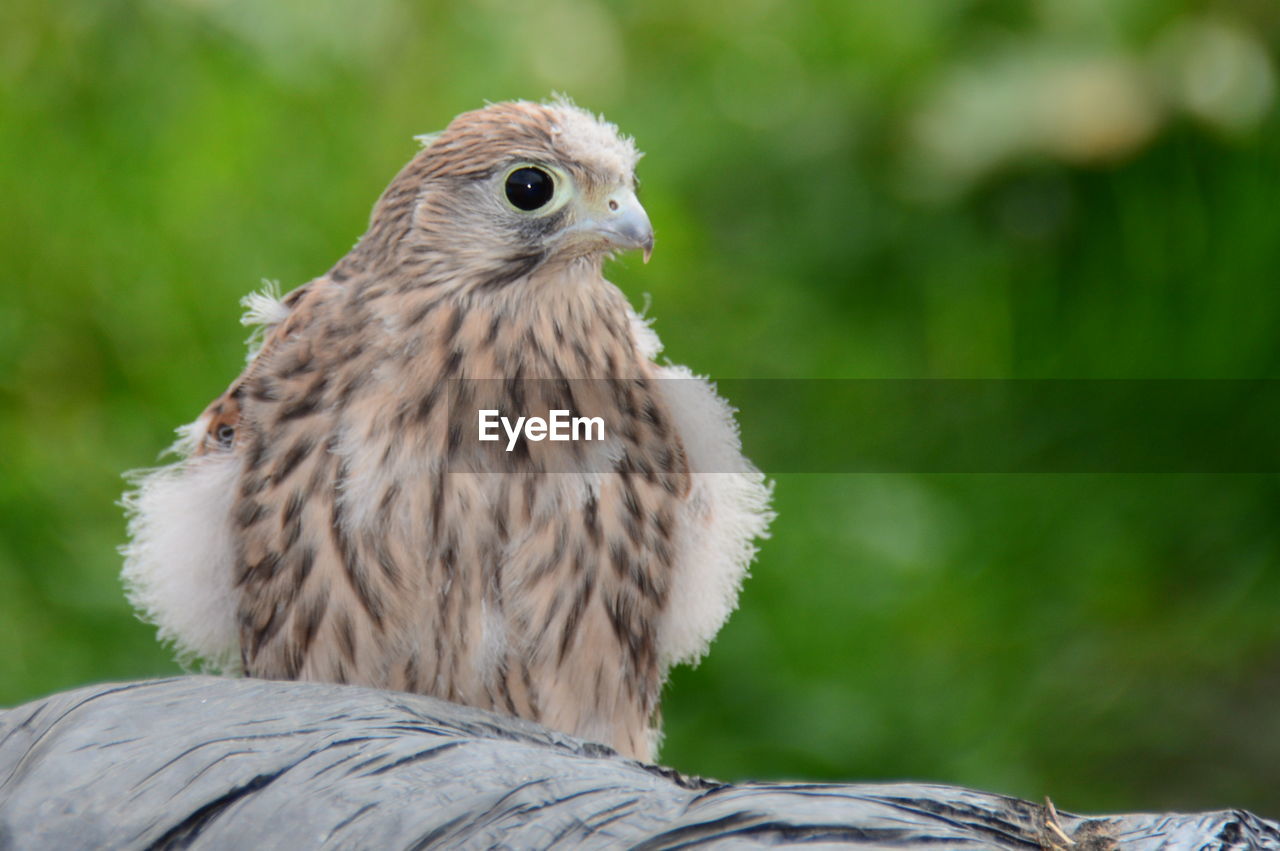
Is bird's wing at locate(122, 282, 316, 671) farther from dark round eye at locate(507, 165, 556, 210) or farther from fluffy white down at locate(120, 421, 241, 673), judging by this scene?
dark round eye at locate(507, 165, 556, 210)

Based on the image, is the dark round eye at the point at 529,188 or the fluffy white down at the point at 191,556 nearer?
the dark round eye at the point at 529,188

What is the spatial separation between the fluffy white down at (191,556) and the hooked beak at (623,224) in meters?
0.64

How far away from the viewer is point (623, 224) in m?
2.06

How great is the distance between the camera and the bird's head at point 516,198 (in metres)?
2.09

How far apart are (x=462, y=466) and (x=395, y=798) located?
2.11 ft

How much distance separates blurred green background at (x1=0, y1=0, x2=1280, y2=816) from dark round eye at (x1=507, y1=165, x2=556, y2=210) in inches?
56.3

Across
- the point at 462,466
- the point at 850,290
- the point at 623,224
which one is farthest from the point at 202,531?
the point at 850,290

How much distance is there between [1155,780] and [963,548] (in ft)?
2.37

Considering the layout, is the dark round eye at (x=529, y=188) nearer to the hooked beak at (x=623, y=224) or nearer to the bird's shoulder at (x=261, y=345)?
the hooked beak at (x=623, y=224)

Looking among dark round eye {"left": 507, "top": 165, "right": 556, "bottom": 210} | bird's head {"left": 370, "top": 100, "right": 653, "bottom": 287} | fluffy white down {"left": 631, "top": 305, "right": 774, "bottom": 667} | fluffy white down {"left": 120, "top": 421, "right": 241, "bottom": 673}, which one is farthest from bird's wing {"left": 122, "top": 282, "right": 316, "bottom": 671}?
fluffy white down {"left": 631, "top": 305, "right": 774, "bottom": 667}

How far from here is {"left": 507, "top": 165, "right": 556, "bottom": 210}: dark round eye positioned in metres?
2.12

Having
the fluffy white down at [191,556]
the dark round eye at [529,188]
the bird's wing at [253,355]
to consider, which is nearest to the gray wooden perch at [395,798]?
the fluffy white down at [191,556]

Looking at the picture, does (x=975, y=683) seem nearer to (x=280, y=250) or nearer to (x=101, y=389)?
(x=280, y=250)

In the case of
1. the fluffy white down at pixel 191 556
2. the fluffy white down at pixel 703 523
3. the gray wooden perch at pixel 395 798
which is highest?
the fluffy white down at pixel 703 523
